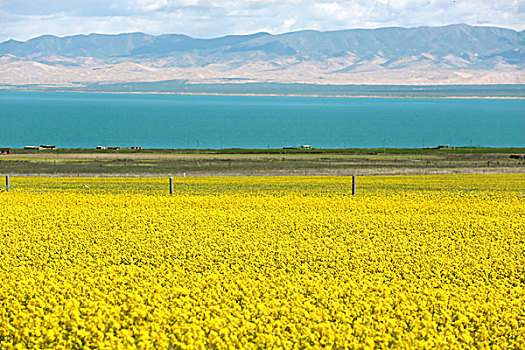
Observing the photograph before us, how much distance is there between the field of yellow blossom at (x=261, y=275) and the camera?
488 inches

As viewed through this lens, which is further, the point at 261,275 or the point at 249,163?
the point at 249,163

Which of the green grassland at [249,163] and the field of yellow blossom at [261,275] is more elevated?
the field of yellow blossom at [261,275]

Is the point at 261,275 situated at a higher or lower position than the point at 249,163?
higher

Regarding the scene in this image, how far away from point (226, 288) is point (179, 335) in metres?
3.16

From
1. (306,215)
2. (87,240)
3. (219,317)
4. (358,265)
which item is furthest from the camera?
(306,215)

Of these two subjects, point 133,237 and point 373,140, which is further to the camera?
point 373,140

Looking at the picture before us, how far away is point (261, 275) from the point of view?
16219 millimetres

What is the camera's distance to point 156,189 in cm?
3850

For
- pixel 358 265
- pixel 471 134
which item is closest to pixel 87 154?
pixel 358 265

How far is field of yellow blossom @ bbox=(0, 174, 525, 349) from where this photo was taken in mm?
12398

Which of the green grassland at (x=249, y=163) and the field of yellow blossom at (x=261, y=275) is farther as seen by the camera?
the green grassland at (x=249, y=163)

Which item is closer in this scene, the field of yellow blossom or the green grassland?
the field of yellow blossom

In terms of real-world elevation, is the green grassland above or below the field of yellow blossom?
below

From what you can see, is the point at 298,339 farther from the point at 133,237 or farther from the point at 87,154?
the point at 87,154
